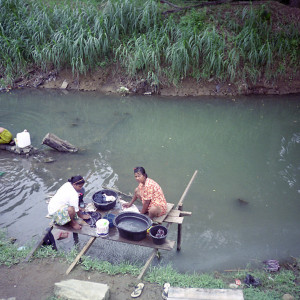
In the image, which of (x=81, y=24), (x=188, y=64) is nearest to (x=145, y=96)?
(x=188, y=64)

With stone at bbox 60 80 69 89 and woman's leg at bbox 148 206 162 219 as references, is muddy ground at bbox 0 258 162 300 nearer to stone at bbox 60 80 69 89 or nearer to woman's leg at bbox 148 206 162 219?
woman's leg at bbox 148 206 162 219

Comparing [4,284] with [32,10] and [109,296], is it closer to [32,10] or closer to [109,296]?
[109,296]

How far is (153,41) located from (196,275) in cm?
934

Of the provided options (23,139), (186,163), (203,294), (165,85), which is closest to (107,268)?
(203,294)

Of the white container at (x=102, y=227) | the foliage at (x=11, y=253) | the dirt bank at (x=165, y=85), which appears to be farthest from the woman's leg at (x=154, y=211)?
the dirt bank at (x=165, y=85)

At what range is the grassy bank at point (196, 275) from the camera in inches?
145

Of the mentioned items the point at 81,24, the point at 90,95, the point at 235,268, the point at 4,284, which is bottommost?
the point at 90,95

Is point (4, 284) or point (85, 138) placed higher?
point (4, 284)

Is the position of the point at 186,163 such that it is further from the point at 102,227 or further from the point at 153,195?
the point at 102,227

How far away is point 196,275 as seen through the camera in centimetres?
405

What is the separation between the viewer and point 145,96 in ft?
37.0

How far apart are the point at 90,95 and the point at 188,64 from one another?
3600 millimetres

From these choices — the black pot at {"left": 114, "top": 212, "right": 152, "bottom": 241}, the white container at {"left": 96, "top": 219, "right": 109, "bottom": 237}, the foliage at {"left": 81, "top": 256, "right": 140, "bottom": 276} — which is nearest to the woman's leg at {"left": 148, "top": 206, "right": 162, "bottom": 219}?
the black pot at {"left": 114, "top": 212, "right": 152, "bottom": 241}

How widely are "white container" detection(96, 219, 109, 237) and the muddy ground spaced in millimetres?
476
